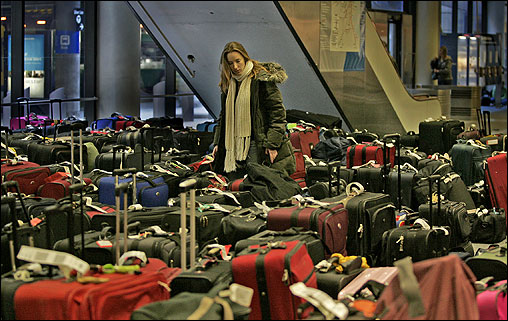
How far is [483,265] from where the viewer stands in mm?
4320

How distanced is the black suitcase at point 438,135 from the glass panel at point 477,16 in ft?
79.0

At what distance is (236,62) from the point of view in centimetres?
628

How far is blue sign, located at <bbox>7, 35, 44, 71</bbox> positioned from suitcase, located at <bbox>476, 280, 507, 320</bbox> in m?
11.4

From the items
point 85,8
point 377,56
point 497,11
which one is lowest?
point 377,56

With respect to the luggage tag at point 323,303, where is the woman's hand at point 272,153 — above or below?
above

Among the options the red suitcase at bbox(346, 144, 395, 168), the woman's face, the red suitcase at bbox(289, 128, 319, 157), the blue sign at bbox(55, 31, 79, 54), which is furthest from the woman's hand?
the blue sign at bbox(55, 31, 79, 54)

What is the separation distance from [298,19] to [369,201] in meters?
5.42

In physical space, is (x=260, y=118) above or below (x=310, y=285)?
above

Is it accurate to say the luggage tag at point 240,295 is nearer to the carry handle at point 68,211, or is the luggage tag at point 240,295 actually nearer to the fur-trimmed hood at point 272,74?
the carry handle at point 68,211

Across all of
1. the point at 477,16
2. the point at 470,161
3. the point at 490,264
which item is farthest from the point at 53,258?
the point at 477,16

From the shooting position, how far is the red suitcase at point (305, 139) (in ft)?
28.0

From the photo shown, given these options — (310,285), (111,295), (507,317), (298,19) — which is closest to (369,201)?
(310,285)

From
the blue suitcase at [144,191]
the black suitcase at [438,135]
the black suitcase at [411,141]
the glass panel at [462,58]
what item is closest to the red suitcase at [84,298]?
the blue suitcase at [144,191]

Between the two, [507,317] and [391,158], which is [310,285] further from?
[391,158]
